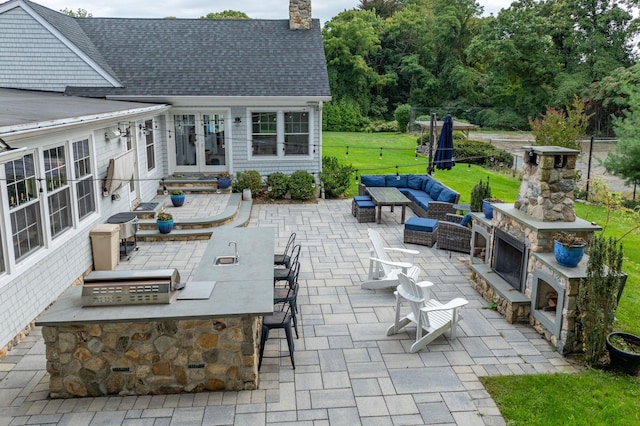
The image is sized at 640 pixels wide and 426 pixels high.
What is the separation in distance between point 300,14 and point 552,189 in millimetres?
13151

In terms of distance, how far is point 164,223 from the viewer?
11.2 metres

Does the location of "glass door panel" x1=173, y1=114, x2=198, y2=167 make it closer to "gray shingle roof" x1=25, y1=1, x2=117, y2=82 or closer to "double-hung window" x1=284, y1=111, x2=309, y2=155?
"gray shingle roof" x1=25, y1=1, x2=117, y2=82

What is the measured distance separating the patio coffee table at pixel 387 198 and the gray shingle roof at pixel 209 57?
357cm

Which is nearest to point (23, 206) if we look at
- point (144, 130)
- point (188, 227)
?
point (188, 227)

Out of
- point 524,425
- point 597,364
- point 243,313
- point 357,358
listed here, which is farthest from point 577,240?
point 243,313

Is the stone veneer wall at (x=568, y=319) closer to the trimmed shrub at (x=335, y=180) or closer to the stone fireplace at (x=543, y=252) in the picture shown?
the stone fireplace at (x=543, y=252)

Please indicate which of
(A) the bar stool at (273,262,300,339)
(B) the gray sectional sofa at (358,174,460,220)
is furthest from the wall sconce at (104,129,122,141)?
(B) the gray sectional sofa at (358,174,460,220)

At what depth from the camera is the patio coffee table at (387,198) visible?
12.6m

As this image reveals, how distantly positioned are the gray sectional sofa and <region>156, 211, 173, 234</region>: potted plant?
560 cm

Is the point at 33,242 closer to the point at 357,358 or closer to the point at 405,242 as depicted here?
the point at 357,358

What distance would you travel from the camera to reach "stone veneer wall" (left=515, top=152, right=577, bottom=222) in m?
7.06

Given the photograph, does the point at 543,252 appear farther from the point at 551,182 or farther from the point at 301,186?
the point at 301,186

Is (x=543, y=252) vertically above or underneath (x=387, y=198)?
above

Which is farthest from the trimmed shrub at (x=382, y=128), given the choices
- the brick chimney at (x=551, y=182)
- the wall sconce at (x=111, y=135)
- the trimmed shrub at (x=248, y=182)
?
the brick chimney at (x=551, y=182)
